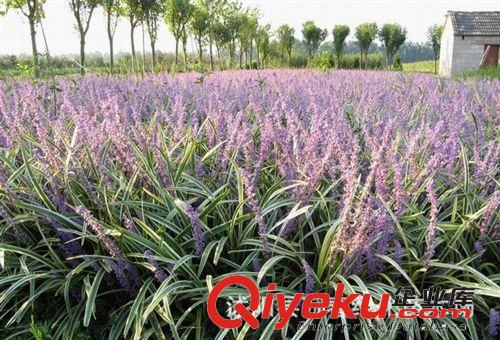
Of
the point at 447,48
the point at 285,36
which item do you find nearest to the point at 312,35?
the point at 285,36

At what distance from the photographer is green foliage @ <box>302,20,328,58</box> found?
170 feet

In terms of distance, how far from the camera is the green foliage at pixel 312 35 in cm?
5191

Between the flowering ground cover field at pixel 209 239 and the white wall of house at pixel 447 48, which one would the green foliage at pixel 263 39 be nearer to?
the white wall of house at pixel 447 48

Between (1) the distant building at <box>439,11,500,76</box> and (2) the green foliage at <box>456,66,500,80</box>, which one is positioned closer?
(2) the green foliage at <box>456,66,500,80</box>

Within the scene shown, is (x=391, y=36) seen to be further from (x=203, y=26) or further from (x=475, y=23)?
(x=203, y=26)

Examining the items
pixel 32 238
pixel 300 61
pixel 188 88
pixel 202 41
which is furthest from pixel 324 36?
pixel 32 238

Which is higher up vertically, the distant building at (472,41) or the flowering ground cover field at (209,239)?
the distant building at (472,41)

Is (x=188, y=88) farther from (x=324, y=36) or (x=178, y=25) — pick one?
(x=324, y=36)

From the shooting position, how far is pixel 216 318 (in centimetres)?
152

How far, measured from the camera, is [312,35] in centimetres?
5284

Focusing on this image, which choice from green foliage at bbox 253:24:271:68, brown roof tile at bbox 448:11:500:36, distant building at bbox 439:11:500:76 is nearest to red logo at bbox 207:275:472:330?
distant building at bbox 439:11:500:76

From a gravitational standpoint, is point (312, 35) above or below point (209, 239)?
above

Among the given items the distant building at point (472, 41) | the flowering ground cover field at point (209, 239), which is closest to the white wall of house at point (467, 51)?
the distant building at point (472, 41)

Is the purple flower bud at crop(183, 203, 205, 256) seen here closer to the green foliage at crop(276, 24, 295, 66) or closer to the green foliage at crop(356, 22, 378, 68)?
the green foliage at crop(276, 24, 295, 66)
